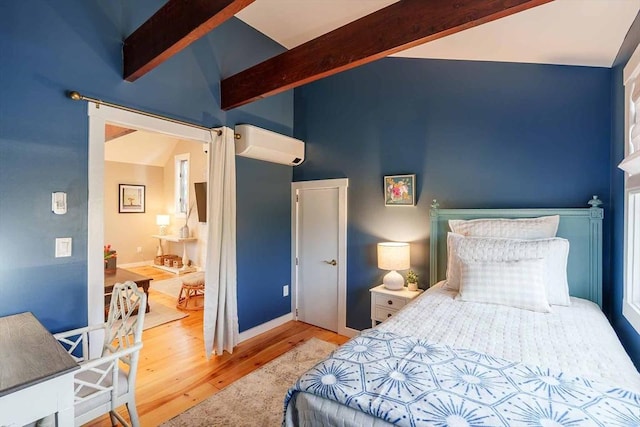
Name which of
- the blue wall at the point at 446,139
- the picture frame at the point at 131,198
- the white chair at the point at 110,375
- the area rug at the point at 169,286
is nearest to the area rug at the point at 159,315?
the area rug at the point at 169,286

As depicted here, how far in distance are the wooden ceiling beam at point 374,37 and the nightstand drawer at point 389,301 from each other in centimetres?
194

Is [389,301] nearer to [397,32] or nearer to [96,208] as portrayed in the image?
[397,32]

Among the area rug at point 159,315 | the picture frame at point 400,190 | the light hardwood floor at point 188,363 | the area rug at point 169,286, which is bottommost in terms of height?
the light hardwood floor at point 188,363

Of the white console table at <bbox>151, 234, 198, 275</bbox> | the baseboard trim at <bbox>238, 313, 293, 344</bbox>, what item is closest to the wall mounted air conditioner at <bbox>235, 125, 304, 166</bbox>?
the baseboard trim at <bbox>238, 313, 293, 344</bbox>

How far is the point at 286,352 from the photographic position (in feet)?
9.95

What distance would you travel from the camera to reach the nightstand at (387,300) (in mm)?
2748

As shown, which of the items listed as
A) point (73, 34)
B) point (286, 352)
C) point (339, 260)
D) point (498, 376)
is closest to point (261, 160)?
point (339, 260)

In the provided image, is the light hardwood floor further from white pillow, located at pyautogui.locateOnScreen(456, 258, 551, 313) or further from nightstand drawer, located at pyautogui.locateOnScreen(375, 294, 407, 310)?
white pillow, located at pyautogui.locateOnScreen(456, 258, 551, 313)

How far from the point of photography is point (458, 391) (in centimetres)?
110

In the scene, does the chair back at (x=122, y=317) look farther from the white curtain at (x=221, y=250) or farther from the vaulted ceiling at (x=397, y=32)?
the vaulted ceiling at (x=397, y=32)

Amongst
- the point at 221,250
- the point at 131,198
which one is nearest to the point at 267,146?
the point at 221,250

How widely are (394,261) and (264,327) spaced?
1722mm

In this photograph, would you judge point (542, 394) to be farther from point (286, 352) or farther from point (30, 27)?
point (30, 27)

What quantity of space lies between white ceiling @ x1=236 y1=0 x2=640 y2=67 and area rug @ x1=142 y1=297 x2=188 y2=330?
358cm
